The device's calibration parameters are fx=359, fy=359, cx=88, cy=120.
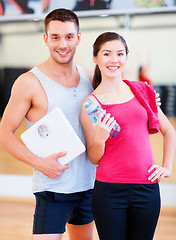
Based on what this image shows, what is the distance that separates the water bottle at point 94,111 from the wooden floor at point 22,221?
1689 mm

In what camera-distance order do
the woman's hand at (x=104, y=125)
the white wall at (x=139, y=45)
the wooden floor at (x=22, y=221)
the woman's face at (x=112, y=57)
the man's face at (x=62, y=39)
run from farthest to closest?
1. the white wall at (x=139, y=45)
2. the wooden floor at (x=22, y=221)
3. the man's face at (x=62, y=39)
4. the woman's face at (x=112, y=57)
5. the woman's hand at (x=104, y=125)

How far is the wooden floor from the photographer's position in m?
2.88

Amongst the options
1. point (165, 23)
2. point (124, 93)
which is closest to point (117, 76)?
point (124, 93)

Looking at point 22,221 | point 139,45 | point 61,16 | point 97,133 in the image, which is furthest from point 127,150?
point 139,45

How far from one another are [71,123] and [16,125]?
0.81ft

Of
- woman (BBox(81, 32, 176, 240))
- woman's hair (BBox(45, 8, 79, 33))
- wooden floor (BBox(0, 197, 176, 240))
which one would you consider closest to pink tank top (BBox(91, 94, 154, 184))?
woman (BBox(81, 32, 176, 240))

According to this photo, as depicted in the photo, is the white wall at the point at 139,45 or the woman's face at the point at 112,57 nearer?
the woman's face at the point at 112,57

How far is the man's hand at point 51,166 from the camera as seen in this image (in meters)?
1.53

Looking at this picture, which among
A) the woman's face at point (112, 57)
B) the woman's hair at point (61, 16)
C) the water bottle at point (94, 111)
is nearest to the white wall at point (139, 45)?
the woman's hair at point (61, 16)

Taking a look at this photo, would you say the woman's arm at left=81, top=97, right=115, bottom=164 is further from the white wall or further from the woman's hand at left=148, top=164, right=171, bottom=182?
the white wall

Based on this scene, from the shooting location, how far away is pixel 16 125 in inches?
63.1

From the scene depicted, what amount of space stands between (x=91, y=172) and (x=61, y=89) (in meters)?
0.43

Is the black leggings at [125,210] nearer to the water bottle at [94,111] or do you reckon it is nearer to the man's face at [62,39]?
the water bottle at [94,111]

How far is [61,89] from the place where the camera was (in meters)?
1.63
